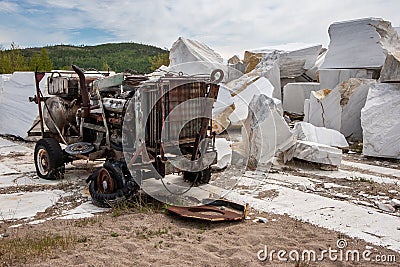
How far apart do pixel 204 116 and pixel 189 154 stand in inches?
21.2

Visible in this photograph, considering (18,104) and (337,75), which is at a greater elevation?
(337,75)

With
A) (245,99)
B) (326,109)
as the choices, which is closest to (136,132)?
(245,99)

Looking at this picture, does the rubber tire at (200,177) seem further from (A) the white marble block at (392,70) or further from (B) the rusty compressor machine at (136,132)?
(A) the white marble block at (392,70)

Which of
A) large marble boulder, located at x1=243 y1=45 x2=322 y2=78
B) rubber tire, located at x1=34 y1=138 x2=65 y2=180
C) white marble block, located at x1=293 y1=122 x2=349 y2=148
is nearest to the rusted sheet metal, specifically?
rubber tire, located at x1=34 y1=138 x2=65 y2=180

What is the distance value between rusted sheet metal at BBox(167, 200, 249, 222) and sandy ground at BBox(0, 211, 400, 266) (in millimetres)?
69

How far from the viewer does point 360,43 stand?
11016 mm

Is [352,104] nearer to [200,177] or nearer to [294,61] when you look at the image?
[294,61]

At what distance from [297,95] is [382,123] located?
463 cm

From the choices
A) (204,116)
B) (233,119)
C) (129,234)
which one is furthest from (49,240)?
(233,119)

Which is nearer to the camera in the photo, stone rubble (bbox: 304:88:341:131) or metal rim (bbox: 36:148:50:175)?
metal rim (bbox: 36:148:50:175)

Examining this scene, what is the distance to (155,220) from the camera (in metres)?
4.36

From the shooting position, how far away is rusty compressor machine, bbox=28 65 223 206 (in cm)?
477

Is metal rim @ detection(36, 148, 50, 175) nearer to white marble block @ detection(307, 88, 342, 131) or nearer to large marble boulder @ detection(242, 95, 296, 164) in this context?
large marble boulder @ detection(242, 95, 296, 164)

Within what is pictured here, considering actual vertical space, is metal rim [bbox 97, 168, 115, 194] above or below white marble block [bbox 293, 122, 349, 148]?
below
